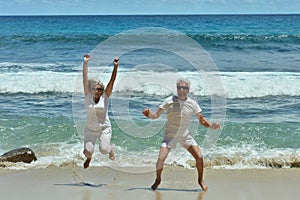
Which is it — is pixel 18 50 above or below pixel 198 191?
below

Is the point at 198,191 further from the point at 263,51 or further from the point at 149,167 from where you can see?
the point at 263,51

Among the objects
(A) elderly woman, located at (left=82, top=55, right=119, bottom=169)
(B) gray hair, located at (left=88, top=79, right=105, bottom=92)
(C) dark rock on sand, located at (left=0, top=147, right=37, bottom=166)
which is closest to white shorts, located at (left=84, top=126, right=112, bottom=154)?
(A) elderly woman, located at (left=82, top=55, right=119, bottom=169)

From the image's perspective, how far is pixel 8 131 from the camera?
35.1ft

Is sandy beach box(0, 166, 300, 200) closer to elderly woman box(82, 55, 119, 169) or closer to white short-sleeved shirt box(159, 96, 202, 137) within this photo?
elderly woman box(82, 55, 119, 169)

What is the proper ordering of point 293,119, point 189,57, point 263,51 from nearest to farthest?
point 293,119
point 189,57
point 263,51

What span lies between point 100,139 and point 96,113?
0.38 m

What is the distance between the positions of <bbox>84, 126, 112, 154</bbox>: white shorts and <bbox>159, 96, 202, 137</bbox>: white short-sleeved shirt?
3.10ft

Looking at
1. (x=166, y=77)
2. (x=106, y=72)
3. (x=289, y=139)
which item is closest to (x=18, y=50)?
(x=106, y=72)

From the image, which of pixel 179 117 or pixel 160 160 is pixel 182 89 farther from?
pixel 160 160

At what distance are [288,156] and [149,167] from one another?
8.12ft

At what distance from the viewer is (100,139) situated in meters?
6.75

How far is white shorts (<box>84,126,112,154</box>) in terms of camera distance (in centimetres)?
672

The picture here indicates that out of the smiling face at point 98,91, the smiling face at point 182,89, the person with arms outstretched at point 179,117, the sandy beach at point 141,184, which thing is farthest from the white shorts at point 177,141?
the smiling face at point 98,91

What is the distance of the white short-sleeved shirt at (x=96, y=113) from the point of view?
6.66m
